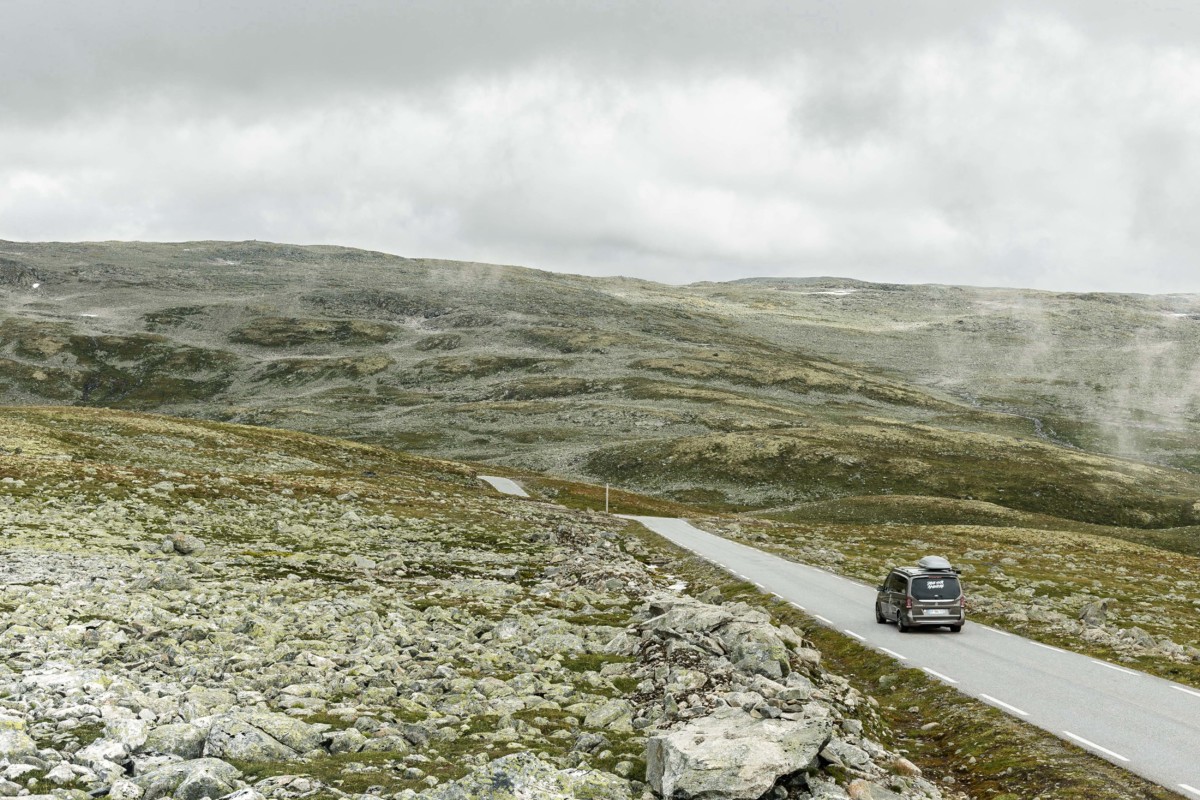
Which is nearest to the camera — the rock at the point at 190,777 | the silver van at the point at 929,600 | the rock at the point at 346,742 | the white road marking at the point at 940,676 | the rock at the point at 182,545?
the rock at the point at 190,777

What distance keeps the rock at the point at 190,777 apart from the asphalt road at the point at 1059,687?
16.8 metres

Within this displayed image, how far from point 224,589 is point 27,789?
52.3ft

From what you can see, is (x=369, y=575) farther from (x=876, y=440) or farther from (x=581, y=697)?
(x=876, y=440)

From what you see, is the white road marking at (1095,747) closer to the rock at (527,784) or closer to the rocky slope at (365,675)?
the rocky slope at (365,675)

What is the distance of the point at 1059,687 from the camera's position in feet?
76.2

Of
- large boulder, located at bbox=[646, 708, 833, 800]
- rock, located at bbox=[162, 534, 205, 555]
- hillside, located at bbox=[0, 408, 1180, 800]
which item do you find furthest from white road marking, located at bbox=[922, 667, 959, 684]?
rock, located at bbox=[162, 534, 205, 555]

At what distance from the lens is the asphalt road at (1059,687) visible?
56.5 feet

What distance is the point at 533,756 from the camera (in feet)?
43.8

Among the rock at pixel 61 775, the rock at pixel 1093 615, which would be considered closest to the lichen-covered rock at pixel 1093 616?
the rock at pixel 1093 615

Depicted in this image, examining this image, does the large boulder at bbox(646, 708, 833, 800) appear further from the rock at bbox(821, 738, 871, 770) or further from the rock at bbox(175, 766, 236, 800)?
the rock at bbox(175, 766, 236, 800)

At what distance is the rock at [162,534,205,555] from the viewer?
3298 centimetres

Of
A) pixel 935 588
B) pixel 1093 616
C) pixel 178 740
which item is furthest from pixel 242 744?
pixel 1093 616

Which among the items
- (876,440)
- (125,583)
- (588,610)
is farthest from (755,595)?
(876,440)

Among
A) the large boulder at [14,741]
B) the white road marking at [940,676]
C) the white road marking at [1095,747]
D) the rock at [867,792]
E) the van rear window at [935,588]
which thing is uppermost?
the large boulder at [14,741]
